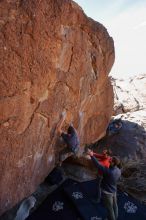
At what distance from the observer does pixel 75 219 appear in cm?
789

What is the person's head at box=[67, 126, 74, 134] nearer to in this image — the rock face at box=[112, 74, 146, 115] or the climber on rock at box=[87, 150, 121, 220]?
the climber on rock at box=[87, 150, 121, 220]

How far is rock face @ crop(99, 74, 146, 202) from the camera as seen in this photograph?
34.4 ft

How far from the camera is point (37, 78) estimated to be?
6.64 meters

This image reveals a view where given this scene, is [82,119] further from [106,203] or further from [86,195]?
[106,203]

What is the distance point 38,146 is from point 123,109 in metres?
7.96

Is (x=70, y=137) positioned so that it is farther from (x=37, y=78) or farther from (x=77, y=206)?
(x=37, y=78)

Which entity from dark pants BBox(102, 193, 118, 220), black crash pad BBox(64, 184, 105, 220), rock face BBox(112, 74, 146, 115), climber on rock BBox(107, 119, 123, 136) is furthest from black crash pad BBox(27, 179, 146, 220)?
rock face BBox(112, 74, 146, 115)

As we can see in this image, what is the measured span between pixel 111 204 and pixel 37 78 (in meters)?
3.10

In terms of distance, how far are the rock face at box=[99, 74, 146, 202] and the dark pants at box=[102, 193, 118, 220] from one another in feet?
6.87

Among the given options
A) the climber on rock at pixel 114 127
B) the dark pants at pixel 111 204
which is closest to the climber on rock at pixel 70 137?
the dark pants at pixel 111 204

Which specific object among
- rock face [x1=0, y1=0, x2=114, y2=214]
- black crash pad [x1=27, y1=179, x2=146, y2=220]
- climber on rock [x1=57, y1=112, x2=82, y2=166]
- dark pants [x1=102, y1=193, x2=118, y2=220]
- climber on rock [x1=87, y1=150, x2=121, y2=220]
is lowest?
black crash pad [x1=27, y1=179, x2=146, y2=220]

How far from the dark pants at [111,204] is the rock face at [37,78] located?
1.47 metres

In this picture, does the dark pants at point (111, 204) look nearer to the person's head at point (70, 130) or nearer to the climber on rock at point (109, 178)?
the climber on rock at point (109, 178)

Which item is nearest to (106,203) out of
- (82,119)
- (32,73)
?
(82,119)
